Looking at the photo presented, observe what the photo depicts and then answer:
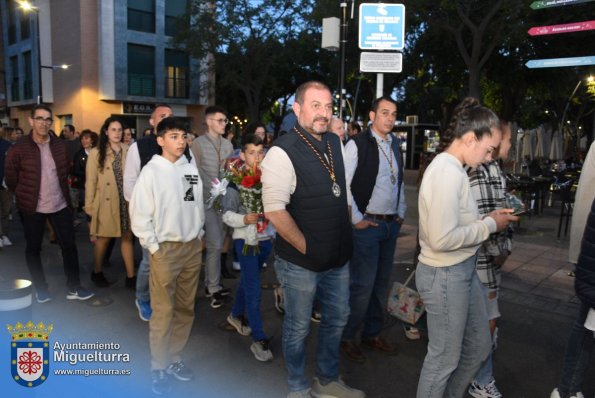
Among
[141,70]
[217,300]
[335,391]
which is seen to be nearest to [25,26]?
[141,70]

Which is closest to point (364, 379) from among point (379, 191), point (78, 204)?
point (379, 191)

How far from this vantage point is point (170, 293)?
3.53 metres

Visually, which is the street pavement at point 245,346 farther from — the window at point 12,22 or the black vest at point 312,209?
the window at point 12,22

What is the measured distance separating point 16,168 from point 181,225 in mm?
2680

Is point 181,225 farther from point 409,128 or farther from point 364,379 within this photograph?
point 409,128

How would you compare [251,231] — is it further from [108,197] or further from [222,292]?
[108,197]

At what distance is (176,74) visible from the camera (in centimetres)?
2980

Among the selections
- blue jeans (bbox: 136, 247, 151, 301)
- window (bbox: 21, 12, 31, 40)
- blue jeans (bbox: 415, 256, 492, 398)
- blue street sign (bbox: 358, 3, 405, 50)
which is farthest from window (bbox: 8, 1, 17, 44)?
blue jeans (bbox: 415, 256, 492, 398)

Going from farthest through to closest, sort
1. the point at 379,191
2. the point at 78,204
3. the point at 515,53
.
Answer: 1. the point at 515,53
2. the point at 78,204
3. the point at 379,191

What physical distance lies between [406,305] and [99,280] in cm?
377

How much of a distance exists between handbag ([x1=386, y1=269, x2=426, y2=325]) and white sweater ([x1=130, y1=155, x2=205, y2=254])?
1864mm

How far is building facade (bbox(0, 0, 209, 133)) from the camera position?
86.6ft

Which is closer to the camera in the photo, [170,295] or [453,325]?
[453,325]

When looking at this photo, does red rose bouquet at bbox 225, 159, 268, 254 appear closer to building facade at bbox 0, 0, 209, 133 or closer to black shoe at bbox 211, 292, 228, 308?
black shoe at bbox 211, 292, 228, 308
